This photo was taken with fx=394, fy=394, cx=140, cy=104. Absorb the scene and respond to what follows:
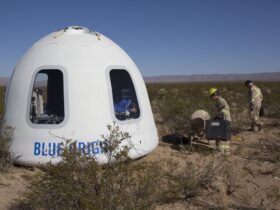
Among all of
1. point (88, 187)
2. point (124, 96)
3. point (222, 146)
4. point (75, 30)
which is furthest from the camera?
point (222, 146)

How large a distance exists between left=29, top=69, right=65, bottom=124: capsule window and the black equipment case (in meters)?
3.16

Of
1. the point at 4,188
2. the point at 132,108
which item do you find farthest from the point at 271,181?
the point at 4,188

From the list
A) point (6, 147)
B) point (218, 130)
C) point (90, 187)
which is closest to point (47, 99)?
point (6, 147)

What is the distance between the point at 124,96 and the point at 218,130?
2.20 meters

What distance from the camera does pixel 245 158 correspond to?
8.30 m

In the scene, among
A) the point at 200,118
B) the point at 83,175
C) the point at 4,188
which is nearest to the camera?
the point at 83,175

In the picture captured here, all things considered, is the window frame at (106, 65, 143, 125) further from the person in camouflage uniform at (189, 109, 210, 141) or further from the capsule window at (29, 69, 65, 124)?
the person in camouflage uniform at (189, 109, 210, 141)

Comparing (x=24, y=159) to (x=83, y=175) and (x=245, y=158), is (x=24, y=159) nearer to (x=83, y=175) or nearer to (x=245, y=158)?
(x=83, y=175)

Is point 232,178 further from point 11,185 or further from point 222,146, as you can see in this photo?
point 11,185

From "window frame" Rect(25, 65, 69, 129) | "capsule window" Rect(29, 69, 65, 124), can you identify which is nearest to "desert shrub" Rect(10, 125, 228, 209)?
"window frame" Rect(25, 65, 69, 129)

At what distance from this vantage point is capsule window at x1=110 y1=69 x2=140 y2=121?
23.4 feet

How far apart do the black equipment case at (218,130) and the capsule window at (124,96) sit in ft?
6.16

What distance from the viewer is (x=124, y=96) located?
25.0 ft

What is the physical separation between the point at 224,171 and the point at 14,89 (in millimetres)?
3922
